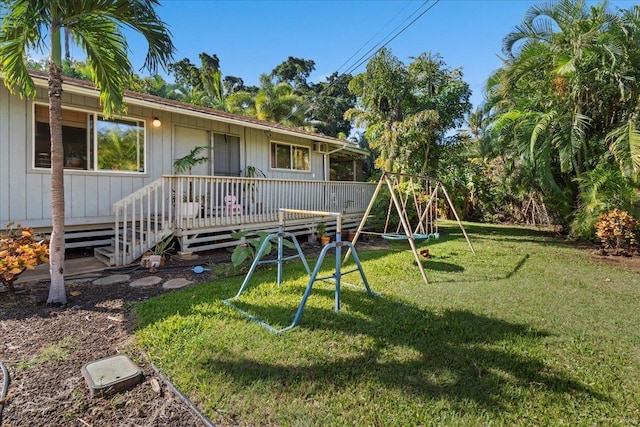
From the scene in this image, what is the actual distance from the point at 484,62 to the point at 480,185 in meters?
6.20

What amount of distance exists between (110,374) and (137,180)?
572 centimetres

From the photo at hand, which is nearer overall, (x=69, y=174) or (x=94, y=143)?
(x=69, y=174)

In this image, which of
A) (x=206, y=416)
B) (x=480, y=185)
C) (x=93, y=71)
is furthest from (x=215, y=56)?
(x=206, y=416)

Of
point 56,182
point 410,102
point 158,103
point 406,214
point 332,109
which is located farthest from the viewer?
point 332,109

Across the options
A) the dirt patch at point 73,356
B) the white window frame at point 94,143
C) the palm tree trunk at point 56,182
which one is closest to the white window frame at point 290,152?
the white window frame at point 94,143

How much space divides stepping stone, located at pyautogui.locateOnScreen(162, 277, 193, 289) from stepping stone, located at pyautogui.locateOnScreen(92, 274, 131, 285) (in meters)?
0.65

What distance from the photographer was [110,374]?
2424 mm

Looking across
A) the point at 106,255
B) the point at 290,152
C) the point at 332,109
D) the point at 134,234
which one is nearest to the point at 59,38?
the point at 134,234

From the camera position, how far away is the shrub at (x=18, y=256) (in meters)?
3.81

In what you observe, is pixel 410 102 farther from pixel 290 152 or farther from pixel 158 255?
pixel 158 255

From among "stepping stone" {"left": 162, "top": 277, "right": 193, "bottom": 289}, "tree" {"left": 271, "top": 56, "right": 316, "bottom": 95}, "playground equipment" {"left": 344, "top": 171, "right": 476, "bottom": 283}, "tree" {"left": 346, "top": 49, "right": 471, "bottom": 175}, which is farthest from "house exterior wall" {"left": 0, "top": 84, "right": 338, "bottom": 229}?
"tree" {"left": 271, "top": 56, "right": 316, "bottom": 95}

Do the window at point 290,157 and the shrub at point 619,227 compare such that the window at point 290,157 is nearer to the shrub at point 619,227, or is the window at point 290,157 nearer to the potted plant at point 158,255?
the potted plant at point 158,255

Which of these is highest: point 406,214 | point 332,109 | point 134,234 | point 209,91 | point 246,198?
point 332,109

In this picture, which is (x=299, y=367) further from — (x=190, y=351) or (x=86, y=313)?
(x=86, y=313)
